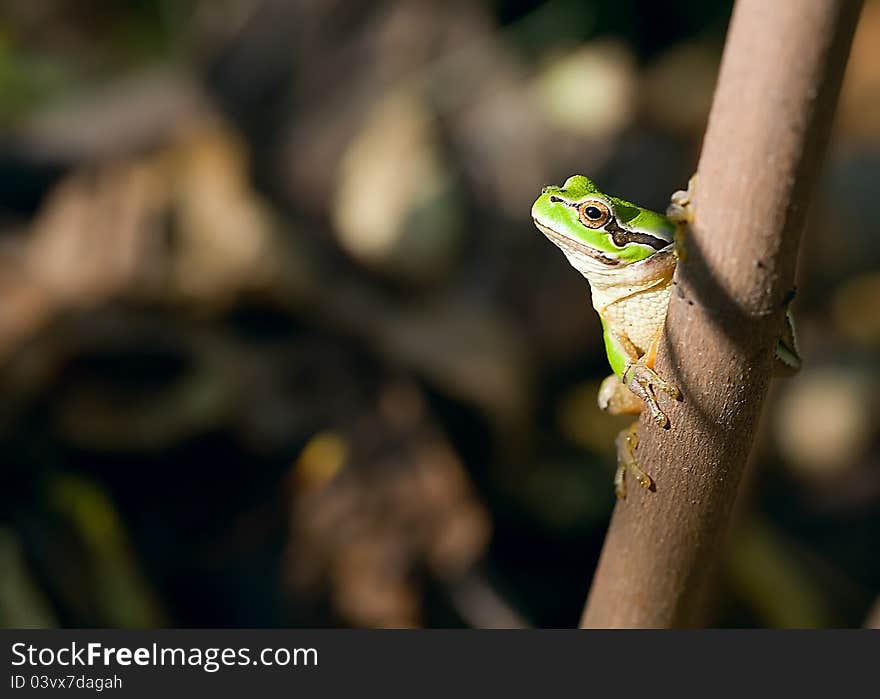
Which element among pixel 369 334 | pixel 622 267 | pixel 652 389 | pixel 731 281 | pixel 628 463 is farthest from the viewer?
pixel 369 334

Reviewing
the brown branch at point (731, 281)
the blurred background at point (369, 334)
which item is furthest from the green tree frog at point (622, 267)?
the blurred background at point (369, 334)

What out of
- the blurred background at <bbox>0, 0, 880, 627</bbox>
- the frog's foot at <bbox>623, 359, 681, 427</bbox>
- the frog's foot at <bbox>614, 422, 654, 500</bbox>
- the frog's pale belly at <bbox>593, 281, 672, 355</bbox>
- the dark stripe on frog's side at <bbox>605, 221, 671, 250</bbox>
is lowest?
the blurred background at <bbox>0, 0, 880, 627</bbox>

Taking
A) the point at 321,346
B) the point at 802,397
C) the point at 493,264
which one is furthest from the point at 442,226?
the point at 802,397

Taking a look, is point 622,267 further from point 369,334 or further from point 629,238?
point 369,334

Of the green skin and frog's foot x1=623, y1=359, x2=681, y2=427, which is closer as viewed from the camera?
frog's foot x1=623, y1=359, x2=681, y2=427

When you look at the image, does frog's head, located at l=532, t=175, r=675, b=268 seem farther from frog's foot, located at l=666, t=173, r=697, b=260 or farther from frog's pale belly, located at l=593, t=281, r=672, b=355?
frog's foot, located at l=666, t=173, r=697, b=260

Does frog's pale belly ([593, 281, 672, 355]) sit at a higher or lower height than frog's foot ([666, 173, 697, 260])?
lower

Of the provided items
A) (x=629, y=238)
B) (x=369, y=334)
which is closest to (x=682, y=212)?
(x=629, y=238)

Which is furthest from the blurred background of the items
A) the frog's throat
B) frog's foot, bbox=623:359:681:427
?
frog's foot, bbox=623:359:681:427
